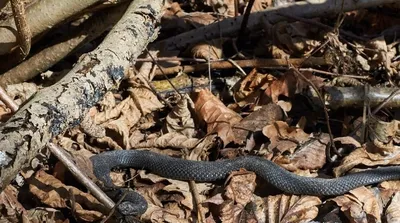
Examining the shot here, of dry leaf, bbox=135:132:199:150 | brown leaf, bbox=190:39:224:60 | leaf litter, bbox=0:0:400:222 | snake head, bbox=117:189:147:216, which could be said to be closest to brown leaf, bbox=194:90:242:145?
leaf litter, bbox=0:0:400:222

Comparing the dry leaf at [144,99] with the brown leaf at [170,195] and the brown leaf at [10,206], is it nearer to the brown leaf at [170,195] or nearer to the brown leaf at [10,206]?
the brown leaf at [170,195]

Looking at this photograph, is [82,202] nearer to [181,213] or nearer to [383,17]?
[181,213]

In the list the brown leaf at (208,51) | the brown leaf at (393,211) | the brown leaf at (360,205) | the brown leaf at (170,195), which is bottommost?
the brown leaf at (393,211)

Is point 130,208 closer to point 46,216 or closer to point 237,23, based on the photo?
point 46,216

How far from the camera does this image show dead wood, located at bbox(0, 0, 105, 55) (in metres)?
4.02

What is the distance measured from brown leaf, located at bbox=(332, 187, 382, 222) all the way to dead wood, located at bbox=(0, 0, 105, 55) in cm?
204

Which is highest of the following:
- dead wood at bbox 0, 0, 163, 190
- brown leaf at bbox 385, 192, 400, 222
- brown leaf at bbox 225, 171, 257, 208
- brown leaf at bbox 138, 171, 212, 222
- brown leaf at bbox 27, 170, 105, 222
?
dead wood at bbox 0, 0, 163, 190

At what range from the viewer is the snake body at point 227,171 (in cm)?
395

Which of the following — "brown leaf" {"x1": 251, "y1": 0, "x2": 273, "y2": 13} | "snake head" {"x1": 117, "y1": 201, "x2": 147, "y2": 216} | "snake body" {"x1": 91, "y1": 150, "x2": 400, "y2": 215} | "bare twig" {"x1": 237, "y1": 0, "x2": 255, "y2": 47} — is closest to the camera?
"snake head" {"x1": 117, "y1": 201, "x2": 147, "y2": 216}

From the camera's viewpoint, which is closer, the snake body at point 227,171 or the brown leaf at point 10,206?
the brown leaf at point 10,206

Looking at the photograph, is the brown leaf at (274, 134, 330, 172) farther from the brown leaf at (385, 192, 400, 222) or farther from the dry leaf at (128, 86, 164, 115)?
the dry leaf at (128, 86, 164, 115)

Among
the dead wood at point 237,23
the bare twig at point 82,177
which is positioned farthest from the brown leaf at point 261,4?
the bare twig at point 82,177

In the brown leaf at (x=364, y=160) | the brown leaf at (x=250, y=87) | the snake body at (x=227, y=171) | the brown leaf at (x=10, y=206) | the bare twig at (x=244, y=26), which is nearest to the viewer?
the brown leaf at (x=10, y=206)

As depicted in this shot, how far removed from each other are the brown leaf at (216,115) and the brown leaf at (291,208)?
646 mm
